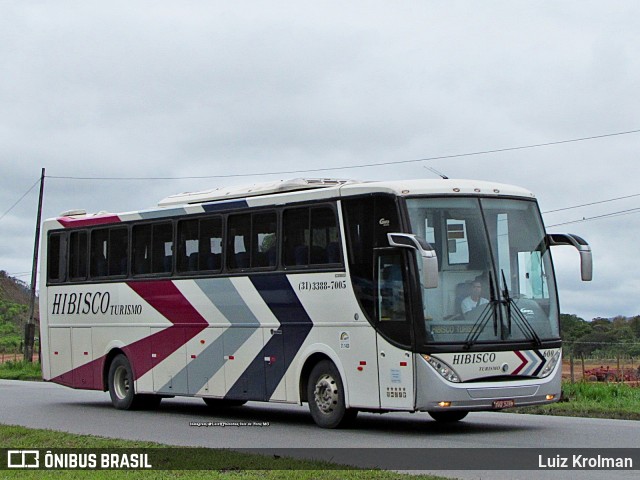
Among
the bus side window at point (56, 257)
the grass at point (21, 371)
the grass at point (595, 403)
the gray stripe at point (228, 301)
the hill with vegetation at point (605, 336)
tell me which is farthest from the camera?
the hill with vegetation at point (605, 336)

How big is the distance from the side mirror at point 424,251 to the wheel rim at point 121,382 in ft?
27.5

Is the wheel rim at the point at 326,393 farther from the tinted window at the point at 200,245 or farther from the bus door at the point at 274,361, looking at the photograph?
the tinted window at the point at 200,245

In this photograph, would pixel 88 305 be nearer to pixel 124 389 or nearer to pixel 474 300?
pixel 124 389

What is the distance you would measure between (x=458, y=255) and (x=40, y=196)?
39446mm

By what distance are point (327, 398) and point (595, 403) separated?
19.3 feet

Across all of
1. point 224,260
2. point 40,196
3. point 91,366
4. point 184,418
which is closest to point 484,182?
point 224,260

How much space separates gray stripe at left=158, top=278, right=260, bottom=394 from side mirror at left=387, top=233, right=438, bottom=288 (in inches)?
154

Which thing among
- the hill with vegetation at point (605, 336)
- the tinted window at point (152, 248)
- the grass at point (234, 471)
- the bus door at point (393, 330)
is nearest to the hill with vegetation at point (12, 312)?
the hill with vegetation at point (605, 336)

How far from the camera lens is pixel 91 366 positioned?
23938mm

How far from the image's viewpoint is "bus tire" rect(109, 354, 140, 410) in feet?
75.6

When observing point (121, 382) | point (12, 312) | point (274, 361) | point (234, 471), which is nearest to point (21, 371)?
point (121, 382)

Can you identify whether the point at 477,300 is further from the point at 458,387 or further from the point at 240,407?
the point at 240,407

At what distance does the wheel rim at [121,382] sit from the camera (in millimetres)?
23344

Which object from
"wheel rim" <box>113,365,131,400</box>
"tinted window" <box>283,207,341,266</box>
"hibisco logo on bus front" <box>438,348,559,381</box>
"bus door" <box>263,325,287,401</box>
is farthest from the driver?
"wheel rim" <box>113,365,131,400</box>
